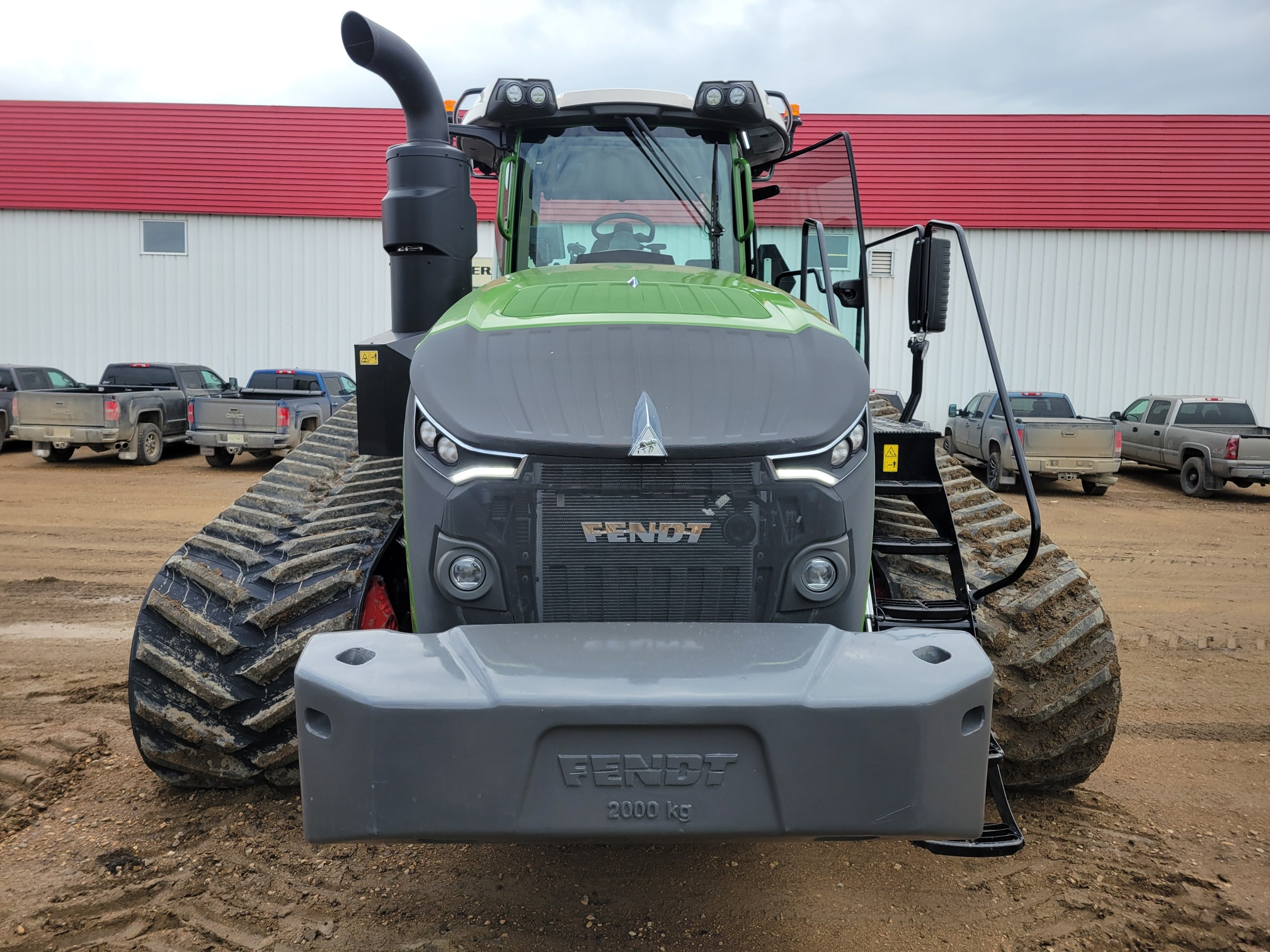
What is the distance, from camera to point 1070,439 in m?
14.6

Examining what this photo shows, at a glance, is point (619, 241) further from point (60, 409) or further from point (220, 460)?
point (60, 409)

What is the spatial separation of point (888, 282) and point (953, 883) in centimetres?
1810

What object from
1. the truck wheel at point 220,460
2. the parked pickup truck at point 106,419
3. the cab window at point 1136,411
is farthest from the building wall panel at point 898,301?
the truck wheel at point 220,460

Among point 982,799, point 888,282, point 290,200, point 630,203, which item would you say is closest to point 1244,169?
point 888,282

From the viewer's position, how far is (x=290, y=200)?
2123cm

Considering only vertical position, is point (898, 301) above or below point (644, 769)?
above

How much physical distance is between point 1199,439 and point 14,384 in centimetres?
2012

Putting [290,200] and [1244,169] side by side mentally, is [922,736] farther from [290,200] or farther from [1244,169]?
[1244,169]

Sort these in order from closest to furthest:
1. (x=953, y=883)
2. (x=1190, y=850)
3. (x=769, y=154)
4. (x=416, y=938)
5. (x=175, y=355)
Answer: (x=416, y=938) < (x=953, y=883) < (x=1190, y=850) < (x=769, y=154) < (x=175, y=355)

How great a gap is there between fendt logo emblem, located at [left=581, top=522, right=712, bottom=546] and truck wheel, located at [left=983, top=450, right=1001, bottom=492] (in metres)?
13.1

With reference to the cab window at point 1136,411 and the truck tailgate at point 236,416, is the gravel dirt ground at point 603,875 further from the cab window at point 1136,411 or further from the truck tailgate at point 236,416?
the cab window at point 1136,411

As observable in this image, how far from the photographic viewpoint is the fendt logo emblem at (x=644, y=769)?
7.52 ft

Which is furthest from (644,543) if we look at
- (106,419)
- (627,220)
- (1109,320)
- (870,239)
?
(1109,320)

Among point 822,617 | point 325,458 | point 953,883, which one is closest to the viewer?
point 822,617
